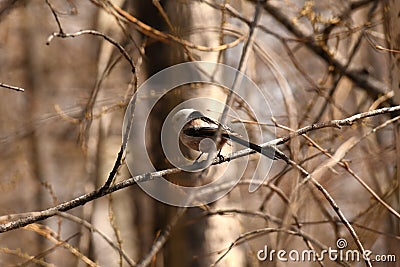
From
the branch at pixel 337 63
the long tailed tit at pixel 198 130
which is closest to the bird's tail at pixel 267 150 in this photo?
the long tailed tit at pixel 198 130

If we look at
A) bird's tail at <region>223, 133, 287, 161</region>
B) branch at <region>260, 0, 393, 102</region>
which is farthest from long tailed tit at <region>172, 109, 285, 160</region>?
branch at <region>260, 0, 393, 102</region>

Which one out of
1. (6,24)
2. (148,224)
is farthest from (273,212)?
(6,24)

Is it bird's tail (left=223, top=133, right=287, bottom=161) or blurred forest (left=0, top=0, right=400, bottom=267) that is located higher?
blurred forest (left=0, top=0, right=400, bottom=267)

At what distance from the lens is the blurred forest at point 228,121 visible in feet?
4.15

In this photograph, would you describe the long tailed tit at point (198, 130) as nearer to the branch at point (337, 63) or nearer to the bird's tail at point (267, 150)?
the bird's tail at point (267, 150)

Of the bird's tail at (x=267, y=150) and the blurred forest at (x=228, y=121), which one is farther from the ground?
the blurred forest at (x=228, y=121)

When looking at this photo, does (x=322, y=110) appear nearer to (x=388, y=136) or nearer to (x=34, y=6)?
(x=388, y=136)

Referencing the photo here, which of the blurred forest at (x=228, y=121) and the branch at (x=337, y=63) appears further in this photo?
the branch at (x=337, y=63)

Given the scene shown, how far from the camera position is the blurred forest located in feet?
4.15

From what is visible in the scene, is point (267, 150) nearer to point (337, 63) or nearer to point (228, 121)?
point (228, 121)

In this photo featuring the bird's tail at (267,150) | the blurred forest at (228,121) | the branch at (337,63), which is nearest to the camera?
the bird's tail at (267,150)

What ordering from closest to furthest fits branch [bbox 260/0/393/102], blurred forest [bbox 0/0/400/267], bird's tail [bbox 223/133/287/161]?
1. bird's tail [bbox 223/133/287/161]
2. blurred forest [bbox 0/0/400/267]
3. branch [bbox 260/0/393/102]

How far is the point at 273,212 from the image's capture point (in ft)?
6.34

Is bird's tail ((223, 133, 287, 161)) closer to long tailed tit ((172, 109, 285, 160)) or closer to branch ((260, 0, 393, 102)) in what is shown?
long tailed tit ((172, 109, 285, 160))
